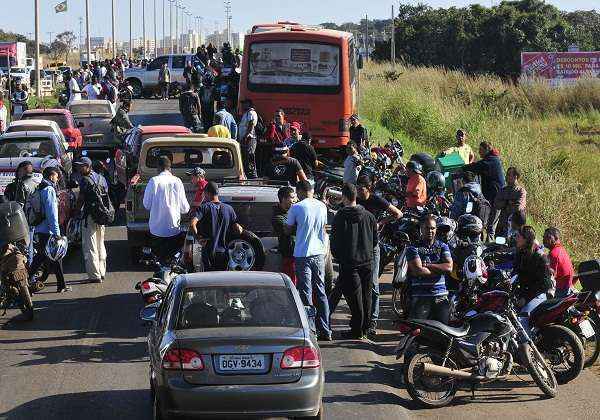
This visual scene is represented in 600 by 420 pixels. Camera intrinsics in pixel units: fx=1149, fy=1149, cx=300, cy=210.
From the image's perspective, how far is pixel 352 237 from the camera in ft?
41.5

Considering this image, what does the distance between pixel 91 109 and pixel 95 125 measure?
4.33 feet

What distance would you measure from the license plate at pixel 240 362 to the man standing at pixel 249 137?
16.0m

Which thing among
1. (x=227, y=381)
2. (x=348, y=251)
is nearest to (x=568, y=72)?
(x=348, y=251)

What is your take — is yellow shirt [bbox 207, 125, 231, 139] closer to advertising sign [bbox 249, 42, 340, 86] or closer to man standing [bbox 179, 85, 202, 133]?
advertising sign [bbox 249, 42, 340, 86]

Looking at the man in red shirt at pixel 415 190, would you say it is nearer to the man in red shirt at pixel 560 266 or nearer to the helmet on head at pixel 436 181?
the helmet on head at pixel 436 181

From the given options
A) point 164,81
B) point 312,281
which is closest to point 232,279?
point 312,281

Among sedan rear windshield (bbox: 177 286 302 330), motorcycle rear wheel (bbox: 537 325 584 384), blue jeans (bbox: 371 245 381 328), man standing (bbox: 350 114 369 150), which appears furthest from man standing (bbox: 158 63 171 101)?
sedan rear windshield (bbox: 177 286 302 330)

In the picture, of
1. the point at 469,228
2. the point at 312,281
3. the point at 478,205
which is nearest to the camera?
the point at 312,281

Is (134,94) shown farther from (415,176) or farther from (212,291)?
(212,291)

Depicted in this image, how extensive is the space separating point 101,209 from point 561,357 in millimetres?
6831

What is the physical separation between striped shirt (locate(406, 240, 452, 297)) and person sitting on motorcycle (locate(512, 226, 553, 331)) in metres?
0.78

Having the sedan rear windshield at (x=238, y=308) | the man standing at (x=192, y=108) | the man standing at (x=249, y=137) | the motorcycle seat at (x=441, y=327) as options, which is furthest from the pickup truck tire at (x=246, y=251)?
the man standing at (x=192, y=108)

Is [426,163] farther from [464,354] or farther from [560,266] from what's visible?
[464,354]

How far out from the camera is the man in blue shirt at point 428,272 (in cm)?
1181
